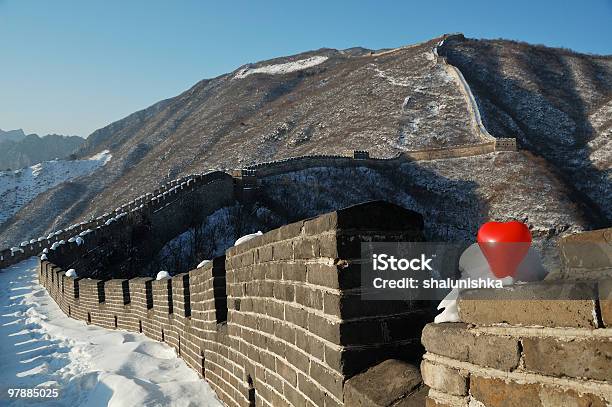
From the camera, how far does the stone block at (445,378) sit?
6.25 ft

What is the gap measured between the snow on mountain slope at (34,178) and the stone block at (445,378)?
71289 millimetres

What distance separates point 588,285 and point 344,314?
1.35 m

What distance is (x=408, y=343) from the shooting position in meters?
2.83

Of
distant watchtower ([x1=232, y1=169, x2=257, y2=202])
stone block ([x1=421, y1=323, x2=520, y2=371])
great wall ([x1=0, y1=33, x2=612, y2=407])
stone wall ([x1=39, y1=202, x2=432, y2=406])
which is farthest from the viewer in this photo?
distant watchtower ([x1=232, y1=169, x2=257, y2=202])

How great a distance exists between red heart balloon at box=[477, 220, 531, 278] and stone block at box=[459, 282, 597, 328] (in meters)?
0.20

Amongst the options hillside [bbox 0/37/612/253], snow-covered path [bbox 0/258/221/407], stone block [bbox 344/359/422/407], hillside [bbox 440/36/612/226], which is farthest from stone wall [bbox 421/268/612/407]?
hillside [bbox 440/36/612/226]

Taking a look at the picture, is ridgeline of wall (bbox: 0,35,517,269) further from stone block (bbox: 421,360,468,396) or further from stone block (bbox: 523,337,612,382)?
stone block (bbox: 523,337,612,382)

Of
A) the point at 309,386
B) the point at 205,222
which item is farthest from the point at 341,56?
the point at 309,386

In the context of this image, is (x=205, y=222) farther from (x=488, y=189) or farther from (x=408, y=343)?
(x=408, y=343)

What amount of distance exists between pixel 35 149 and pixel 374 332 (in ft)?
620

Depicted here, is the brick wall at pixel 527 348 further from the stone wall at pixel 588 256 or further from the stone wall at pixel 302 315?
the stone wall at pixel 302 315

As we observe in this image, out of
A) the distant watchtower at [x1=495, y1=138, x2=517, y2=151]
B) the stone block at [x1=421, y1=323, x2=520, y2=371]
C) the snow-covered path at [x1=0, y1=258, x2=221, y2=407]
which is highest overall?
the distant watchtower at [x1=495, y1=138, x2=517, y2=151]

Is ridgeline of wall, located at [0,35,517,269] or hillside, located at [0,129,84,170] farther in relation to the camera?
hillside, located at [0,129,84,170]

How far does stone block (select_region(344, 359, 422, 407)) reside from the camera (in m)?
2.34
